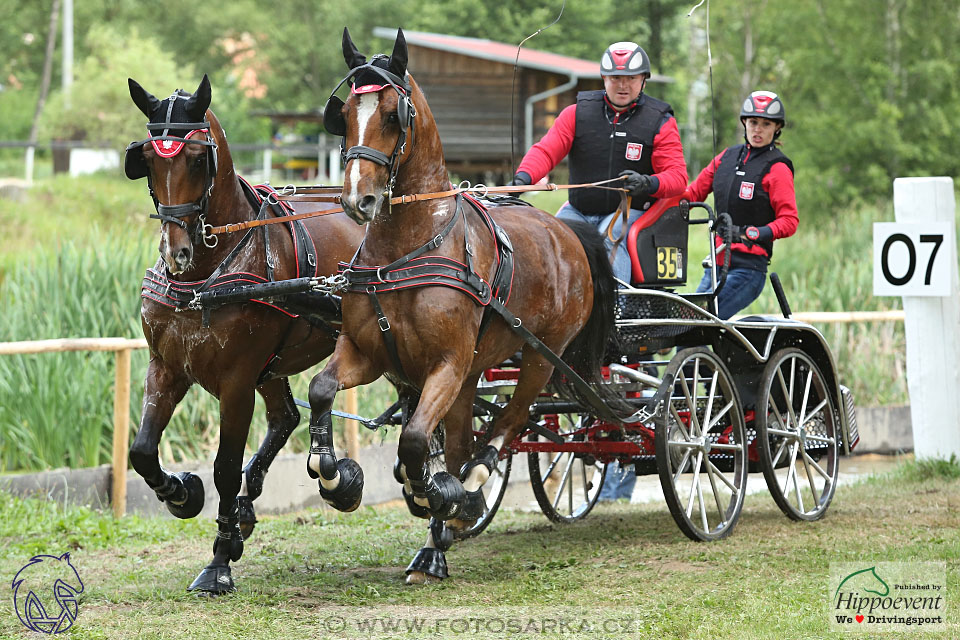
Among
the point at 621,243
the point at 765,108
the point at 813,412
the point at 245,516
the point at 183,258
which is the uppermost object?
the point at 765,108

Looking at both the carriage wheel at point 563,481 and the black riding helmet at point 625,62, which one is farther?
the carriage wheel at point 563,481

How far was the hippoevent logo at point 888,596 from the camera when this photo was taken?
14.0 ft

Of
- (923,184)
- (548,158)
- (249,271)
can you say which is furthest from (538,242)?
(923,184)

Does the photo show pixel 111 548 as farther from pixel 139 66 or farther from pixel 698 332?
pixel 139 66

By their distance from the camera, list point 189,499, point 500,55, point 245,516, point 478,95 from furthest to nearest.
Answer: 1. point 478,95
2. point 500,55
3. point 245,516
4. point 189,499

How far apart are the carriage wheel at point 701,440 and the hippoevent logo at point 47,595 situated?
2811mm

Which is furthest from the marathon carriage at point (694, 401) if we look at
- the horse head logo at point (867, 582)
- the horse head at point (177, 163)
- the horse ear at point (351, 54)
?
the horse ear at point (351, 54)

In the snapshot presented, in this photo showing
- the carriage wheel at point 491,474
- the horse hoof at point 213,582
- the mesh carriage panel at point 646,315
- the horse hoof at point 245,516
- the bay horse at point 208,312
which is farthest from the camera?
the mesh carriage panel at point 646,315

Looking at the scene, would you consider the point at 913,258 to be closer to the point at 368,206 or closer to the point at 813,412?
the point at 813,412

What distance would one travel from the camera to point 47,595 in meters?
4.89

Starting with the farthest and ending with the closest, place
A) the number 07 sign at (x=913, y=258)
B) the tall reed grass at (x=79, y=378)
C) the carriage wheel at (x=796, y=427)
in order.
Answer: the number 07 sign at (x=913, y=258) < the tall reed grass at (x=79, y=378) < the carriage wheel at (x=796, y=427)

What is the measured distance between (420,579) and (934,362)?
456cm

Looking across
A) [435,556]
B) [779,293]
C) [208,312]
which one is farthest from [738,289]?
[208,312]

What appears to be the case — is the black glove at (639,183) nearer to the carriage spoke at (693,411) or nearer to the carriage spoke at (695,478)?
the carriage spoke at (693,411)
